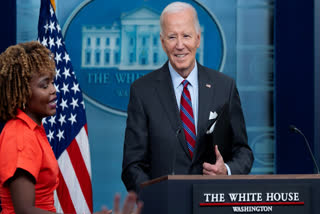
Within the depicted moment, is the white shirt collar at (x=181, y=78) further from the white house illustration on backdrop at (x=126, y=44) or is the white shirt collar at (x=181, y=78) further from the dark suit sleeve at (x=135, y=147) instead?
the white house illustration on backdrop at (x=126, y=44)

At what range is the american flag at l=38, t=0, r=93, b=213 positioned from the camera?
14.6 ft

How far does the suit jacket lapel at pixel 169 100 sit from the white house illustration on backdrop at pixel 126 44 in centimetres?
167

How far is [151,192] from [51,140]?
189 centimetres

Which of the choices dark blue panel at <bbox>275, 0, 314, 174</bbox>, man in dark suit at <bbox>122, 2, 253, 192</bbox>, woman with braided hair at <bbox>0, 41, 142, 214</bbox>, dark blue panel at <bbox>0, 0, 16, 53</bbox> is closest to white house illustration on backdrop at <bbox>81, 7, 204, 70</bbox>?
dark blue panel at <bbox>0, 0, 16, 53</bbox>

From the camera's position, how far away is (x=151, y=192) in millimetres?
2699

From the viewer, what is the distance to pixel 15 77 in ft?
7.84

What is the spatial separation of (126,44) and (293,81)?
4.89 feet

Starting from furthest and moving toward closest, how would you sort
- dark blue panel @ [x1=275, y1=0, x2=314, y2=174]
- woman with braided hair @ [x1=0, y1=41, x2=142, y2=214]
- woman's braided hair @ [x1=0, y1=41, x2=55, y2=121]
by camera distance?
1. dark blue panel @ [x1=275, y1=0, x2=314, y2=174]
2. woman's braided hair @ [x1=0, y1=41, x2=55, y2=121]
3. woman with braided hair @ [x1=0, y1=41, x2=142, y2=214]

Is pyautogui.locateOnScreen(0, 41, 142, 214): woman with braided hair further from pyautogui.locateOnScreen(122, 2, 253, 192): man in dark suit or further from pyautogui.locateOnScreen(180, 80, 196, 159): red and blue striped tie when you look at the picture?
pyautogui.locateOnScreen(180, 80, 196, 159): red and blue striped tie

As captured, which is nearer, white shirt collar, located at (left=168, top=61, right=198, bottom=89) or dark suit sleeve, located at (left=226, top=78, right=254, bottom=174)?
dark suit sleeve, located at (left=226, top=78, right=254, bottom=174)

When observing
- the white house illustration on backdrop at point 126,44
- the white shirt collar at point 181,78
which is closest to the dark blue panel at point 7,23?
the white house illustration on backdrop at point 126,44

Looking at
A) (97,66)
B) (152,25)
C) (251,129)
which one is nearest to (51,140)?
A: (97,66)

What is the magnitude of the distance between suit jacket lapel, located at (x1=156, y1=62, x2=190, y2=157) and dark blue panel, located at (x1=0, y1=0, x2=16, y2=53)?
2003mm

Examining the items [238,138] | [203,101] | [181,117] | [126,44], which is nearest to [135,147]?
[181,117]
